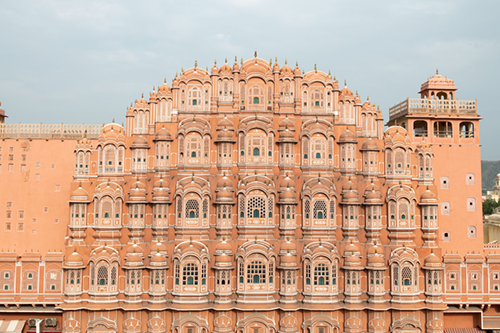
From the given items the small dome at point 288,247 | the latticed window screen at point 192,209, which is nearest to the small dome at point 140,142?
the latticed window screen at point 192,209

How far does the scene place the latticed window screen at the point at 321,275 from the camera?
35.3 m

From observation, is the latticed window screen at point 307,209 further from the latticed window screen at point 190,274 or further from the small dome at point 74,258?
the small dome at point 74,258

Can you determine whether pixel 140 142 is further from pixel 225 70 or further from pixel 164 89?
pixel 225 70

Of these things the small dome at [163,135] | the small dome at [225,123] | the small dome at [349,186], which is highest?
the small dome at [225,123]

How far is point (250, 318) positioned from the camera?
34.7 metres

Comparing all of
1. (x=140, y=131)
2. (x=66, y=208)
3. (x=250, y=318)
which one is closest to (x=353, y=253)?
(x=250, y=318)

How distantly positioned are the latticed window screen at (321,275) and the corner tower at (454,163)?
39.8ft

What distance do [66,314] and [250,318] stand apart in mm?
13502

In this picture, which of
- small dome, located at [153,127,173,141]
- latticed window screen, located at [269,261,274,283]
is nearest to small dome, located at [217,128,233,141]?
small dome, located at [153,127,173,141]

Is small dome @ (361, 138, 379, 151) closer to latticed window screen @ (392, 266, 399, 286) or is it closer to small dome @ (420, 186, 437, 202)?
small dome @ (420, 186, 437, 202)

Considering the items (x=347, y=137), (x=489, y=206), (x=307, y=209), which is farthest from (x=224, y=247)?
(x=489, y=206)

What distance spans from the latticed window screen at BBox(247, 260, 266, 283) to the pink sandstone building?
0.15 metres

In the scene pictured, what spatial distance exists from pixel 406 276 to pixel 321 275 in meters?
6.50

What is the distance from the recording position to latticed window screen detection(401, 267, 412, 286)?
35.8 meters
